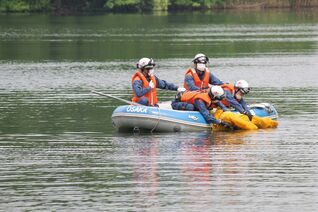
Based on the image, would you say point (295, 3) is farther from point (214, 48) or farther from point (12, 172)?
point (12, 172)

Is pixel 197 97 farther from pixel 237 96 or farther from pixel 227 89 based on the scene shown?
pixel 237 96

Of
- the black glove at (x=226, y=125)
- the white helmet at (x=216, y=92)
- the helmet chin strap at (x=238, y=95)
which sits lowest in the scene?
the black glove at (x=226, y=125)

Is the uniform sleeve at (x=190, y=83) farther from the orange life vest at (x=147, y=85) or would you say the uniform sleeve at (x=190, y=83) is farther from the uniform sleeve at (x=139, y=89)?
the uniform sleeve at (x=139, y=89)

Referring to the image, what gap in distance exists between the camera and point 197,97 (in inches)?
1024

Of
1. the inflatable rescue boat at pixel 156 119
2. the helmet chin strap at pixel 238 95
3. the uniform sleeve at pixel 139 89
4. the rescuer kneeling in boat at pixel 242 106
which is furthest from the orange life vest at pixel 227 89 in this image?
the uniform sleeve at pixel 139 89

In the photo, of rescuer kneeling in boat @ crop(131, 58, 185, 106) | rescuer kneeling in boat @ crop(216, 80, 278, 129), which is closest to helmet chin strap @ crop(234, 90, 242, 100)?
rescuer kneeling in boat @ crop(216, 80, 278, 129)

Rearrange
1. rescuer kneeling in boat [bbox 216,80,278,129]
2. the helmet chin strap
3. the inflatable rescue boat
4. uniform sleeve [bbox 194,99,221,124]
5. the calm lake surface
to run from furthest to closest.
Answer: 1. the helmet chin strap
2. rescuer kneeling in boat [bbox 216,80,278,129]
3. uniform sleeve [bbox 194,99,221,124]
4. the inflatable rescue boat
5. the calm lake surface

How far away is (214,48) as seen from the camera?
197 feet

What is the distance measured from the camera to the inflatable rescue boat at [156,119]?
25.5 metres

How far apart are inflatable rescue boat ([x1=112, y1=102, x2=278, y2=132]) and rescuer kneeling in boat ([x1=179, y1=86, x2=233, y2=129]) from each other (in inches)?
6.4

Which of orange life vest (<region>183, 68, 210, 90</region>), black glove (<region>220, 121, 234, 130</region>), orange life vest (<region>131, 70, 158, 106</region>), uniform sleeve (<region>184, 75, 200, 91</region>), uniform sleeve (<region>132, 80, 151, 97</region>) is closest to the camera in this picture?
black glove (<region>220, 121, 234, 130</region>)

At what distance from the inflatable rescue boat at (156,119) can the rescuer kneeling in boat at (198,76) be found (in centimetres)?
132

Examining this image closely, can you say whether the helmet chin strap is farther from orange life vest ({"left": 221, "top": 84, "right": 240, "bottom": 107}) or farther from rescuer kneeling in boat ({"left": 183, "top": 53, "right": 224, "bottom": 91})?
rescuer kneeling in boat ({"left": 183, "top": 53, "right": 224, "bottom": 91})

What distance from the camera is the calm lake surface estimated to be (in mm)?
17688
